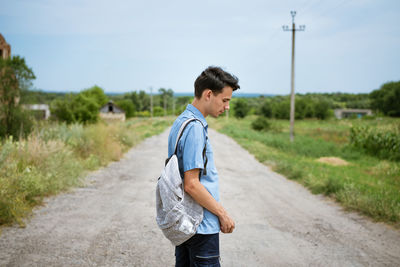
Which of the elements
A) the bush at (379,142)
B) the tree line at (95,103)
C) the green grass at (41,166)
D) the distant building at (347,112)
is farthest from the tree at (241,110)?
the green grass at (41,166)

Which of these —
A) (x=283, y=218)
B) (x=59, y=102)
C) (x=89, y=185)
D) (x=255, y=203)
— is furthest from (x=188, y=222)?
(x=59, y=102)

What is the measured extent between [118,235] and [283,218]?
3.03 metres

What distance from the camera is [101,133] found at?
45.2ft

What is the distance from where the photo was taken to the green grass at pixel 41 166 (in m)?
5.58

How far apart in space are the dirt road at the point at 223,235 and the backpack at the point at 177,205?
226 cm

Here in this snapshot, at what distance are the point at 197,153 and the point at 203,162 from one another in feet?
0.25

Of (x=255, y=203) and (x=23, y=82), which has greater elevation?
(x=23, y=82)

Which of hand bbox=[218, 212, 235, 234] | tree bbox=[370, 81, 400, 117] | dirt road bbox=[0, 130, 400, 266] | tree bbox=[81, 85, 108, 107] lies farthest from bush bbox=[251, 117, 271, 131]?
tree bbox=[81, 85, 108, 107]

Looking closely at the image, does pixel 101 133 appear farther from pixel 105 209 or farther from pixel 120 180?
pixel 105 209

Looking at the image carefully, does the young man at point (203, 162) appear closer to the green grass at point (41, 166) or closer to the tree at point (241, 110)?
the green grass at point (41, 166)

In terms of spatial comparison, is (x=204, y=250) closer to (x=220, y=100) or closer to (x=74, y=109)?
(x=220, y=100)

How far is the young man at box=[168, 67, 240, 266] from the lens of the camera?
1.95 m

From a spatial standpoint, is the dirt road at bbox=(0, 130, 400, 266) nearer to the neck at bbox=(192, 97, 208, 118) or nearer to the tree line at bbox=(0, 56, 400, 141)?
the neck at bbox=(192, 97, 208, 118)

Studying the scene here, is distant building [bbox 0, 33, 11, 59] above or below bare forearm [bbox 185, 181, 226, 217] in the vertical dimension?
above
